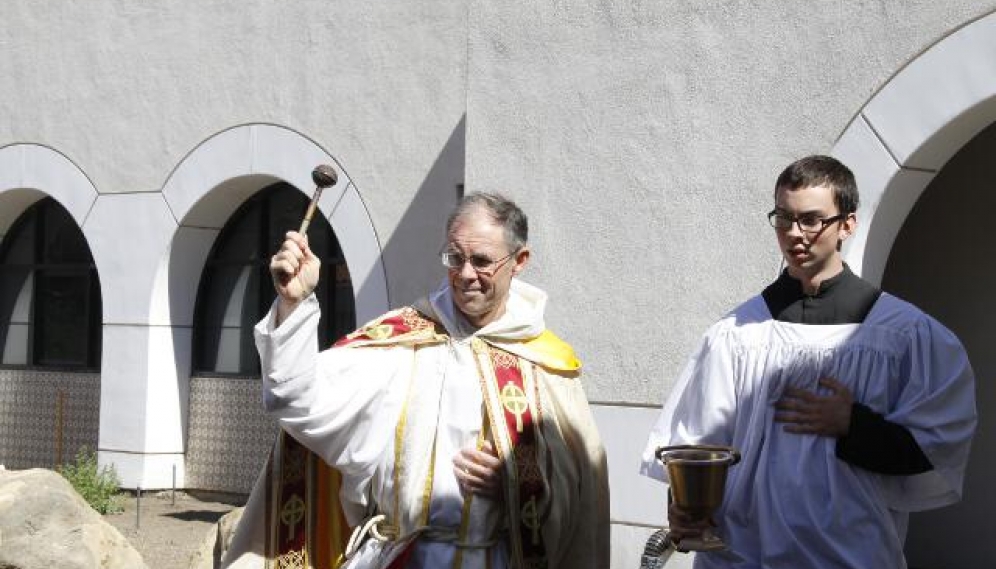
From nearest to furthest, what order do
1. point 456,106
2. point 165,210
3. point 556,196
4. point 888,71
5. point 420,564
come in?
point 420,564 → point 888,71 → point 556,196 → point 456,106 → point 165,210

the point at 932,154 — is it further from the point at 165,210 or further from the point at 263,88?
the point at 165,210

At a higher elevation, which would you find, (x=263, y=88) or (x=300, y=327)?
(x=263, y=88)

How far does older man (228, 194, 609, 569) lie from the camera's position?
403cm

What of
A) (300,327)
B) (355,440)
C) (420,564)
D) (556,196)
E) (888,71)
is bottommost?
(420,564)

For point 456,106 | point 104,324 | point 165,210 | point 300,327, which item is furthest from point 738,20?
point 104,324

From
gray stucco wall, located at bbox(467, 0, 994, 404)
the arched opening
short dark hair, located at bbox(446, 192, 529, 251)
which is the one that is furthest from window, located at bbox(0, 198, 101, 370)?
short dark hair, located at bbox(446, 192, 529, 251)

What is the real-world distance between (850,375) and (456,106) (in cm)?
621

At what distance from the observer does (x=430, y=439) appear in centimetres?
408

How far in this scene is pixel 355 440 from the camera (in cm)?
407

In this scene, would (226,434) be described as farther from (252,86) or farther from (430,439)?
(430,439)

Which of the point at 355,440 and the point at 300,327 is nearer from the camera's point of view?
Answer: the point at 300,327

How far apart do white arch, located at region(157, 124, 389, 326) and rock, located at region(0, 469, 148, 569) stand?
2.95 m

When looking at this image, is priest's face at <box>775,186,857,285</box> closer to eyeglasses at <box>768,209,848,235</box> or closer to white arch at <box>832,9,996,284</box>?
eyeglasses at <box>768,209,848,235</box>

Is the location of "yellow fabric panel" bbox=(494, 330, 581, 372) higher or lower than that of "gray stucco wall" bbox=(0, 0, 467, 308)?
lower
